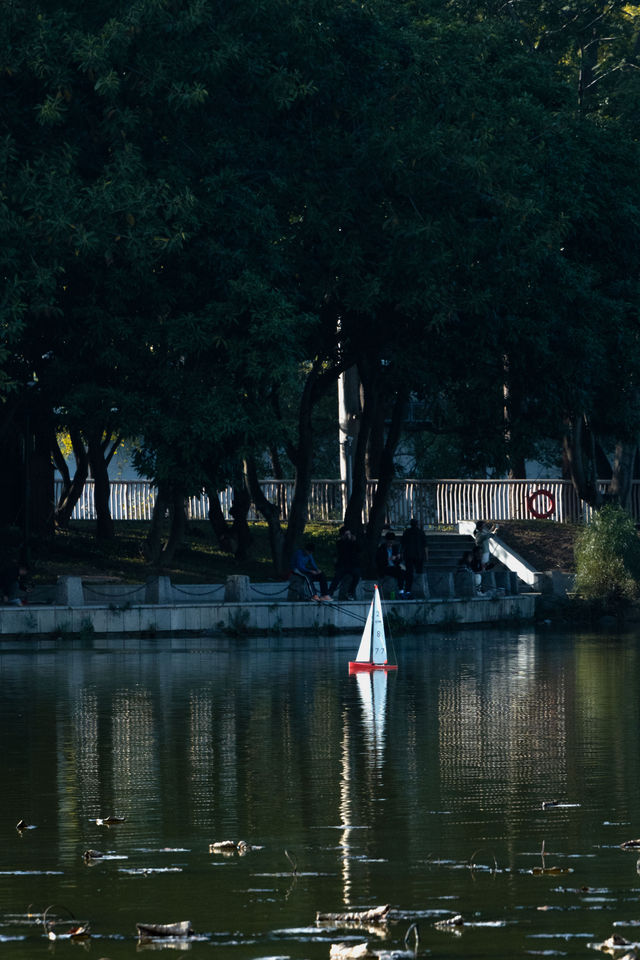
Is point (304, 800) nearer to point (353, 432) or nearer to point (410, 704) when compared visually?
point (410, 704)

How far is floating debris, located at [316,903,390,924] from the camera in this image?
8406 mm

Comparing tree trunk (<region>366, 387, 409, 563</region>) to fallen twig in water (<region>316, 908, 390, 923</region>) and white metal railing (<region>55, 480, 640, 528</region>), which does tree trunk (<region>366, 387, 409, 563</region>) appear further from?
fallen twig in water (<region>316, 908, 390, 923</region>)

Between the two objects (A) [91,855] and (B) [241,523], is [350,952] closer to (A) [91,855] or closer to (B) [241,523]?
(A) [91,855]

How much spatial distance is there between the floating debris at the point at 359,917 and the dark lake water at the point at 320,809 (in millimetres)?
83

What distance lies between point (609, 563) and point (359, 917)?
29.9 m

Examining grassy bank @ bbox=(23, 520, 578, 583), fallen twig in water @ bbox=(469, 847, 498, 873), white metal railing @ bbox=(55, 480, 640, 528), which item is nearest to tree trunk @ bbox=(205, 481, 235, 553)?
grassy bank @ bbox=(23, 520, 578, 583)

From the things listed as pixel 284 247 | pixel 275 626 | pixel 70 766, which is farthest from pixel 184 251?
pixel 70 766

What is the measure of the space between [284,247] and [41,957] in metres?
27.9

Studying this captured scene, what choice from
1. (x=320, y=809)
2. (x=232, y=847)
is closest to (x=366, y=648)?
(x=320, y=809)

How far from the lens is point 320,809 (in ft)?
39.3

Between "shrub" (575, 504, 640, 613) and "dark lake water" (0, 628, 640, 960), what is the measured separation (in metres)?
14.8

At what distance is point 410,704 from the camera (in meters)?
19.4

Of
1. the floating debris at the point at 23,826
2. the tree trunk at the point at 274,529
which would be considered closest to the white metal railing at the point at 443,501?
the tree trunk at the point at 274,529

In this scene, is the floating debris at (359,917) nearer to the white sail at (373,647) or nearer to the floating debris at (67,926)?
the floating debris at (67,926)
